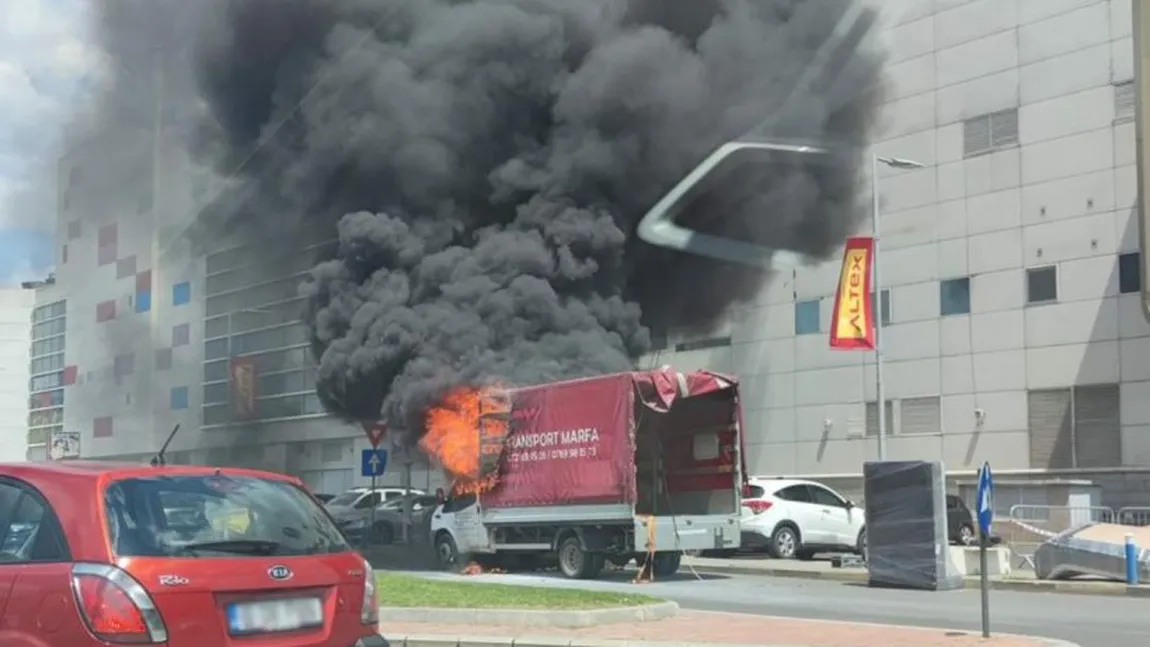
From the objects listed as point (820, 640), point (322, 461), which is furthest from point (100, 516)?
point (322, 461)

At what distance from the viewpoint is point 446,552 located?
18391 mm

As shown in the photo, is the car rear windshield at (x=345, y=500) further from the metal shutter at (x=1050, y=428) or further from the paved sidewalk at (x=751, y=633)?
the paved sidewalk at (x=751, y=633)

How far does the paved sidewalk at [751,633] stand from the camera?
906 cm

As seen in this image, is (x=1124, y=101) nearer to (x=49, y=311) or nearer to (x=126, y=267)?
(x=126, y=267)

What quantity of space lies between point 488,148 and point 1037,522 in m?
11.9

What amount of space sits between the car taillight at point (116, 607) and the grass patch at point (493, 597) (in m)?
5.68

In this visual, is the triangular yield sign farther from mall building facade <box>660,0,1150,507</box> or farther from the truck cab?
mall building facade <box>660,0,1150,507</box>

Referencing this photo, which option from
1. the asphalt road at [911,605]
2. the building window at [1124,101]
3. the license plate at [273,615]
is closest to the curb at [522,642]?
the asphalt road at [911,605]

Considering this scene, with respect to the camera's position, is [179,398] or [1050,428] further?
[1050,428]

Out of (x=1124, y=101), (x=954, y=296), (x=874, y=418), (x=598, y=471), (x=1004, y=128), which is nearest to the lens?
(x=598, y=471)

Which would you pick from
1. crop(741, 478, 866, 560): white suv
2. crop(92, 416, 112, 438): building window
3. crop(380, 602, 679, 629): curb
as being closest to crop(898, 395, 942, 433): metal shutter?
crop(741, 478, 866, 560): white suv

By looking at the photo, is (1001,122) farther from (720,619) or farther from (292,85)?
(720,619)

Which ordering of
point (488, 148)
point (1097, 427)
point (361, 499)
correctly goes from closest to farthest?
point (488, 148) < point (1097, 427) < point (361, 499)

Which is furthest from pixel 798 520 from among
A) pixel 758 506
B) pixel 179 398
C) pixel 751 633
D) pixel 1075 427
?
pixel 179 398
